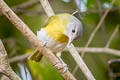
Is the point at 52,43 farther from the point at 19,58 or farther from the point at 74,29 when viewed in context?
the point at 19,58

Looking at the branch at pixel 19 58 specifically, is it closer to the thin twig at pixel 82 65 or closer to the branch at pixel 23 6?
the branch at pixel 23 6

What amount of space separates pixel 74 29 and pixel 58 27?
0.13 meters

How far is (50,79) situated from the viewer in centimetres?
146

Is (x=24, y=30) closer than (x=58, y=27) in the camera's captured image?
Yes

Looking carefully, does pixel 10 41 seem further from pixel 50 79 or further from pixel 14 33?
pixel 50 79

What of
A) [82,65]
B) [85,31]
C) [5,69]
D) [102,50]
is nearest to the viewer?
[5,69]

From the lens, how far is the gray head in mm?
1031

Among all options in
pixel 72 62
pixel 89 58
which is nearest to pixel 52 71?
pixel 72 62

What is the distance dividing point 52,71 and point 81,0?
1.39ft

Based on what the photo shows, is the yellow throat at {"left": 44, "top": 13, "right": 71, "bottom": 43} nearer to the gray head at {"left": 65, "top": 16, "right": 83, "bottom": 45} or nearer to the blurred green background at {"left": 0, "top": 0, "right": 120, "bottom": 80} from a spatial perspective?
the gray head at {"left": 65, "top": 16, "right": 83, "bottom": 45}

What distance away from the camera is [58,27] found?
118 centimetres

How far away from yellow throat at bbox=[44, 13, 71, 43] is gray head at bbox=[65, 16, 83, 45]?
0.11 feet

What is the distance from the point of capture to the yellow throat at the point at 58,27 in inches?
45.4

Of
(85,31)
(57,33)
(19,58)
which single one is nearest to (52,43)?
(57,33)
